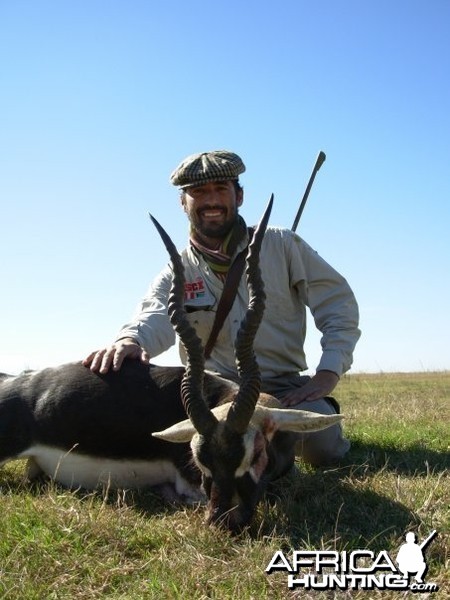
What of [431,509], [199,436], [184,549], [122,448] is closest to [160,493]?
[122,448]

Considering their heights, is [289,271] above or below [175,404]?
above

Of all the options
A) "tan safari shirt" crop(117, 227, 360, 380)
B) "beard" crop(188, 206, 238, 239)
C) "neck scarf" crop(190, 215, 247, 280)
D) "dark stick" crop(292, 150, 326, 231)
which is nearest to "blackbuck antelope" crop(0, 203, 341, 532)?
"tan safari shirt" crop(117, 227, 360, 380)

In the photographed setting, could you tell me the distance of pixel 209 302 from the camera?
661cm

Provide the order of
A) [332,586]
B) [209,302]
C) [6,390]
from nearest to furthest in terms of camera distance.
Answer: [332,586]
[6,390]
[209,302]

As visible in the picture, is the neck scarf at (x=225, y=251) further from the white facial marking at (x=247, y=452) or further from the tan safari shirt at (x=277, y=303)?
the white facial marking at (x=247, y=452)

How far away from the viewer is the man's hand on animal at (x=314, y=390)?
5879 mm

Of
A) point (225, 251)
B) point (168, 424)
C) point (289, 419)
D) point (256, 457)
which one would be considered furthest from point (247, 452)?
point (225, 251)

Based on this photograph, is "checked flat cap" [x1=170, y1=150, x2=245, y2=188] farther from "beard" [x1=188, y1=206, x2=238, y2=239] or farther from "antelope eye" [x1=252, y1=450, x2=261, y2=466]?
"antelope eye" [x1=252, y1=450, x2=261, y2=466]

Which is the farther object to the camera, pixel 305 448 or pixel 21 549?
pixel 305 448

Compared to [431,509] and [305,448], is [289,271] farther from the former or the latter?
[431,509]

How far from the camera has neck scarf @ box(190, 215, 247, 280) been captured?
21.3 ft

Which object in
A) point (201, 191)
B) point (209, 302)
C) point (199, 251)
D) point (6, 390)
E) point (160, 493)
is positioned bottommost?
point (160, 493)

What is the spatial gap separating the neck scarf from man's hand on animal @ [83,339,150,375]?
1.10m

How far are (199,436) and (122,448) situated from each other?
1129 millimetres
